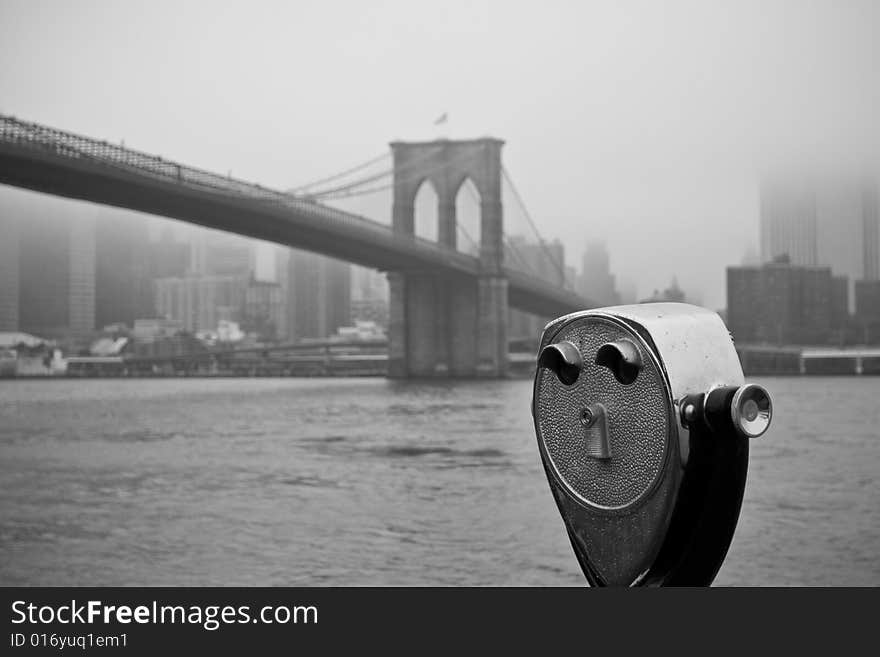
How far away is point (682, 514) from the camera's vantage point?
212cm

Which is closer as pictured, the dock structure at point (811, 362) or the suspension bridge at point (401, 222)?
the suspension bridge at point (401, 222)

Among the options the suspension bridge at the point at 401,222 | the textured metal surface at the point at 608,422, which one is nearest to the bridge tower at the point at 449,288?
the suspension bridge at the point at 401,222

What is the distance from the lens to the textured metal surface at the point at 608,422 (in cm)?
209

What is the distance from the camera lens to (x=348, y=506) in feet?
27.1

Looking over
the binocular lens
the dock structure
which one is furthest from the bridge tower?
the binocular lens

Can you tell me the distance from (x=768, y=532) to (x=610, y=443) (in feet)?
17.2

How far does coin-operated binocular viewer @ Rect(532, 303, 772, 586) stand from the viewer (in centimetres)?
205

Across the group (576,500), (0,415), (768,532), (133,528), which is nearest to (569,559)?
(768,532)

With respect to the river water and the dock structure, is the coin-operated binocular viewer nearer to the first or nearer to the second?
the river water

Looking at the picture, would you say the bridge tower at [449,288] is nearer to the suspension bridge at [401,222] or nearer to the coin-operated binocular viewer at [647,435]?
the suspension bridge at [401,222]

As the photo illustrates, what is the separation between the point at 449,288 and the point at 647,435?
117 ft

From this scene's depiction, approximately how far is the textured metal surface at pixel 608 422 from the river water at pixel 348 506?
11.1ft

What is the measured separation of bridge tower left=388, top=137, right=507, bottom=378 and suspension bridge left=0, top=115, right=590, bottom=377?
0.03m

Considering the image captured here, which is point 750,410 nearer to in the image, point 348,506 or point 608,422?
point 608,422
